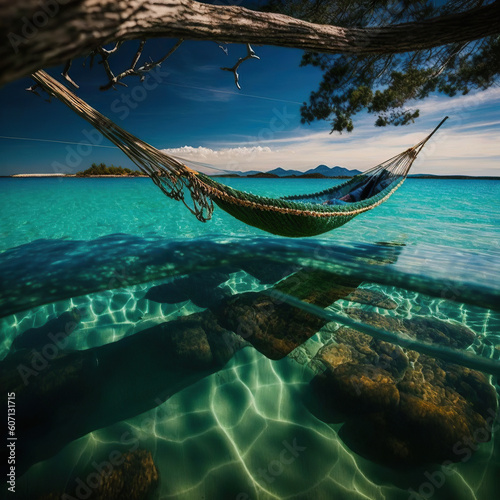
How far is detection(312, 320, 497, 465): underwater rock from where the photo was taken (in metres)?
1.32

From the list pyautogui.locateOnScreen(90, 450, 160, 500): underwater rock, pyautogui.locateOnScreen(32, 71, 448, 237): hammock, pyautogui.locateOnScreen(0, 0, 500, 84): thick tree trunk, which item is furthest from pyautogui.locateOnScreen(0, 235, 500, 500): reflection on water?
pyautogui.locateOnScreen(0, 0, 500, 84): thick tree trunk

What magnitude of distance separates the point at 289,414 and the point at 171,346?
949 millimetres

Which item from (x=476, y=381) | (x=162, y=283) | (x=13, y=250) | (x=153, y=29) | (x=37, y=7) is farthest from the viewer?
(x=13, y=250)

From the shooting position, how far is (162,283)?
9.50ft

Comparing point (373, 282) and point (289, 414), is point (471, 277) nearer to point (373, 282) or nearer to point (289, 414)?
point (373, 282)

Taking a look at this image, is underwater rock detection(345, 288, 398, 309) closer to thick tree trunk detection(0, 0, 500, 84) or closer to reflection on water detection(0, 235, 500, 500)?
reflection on water detection(0, 235, 500, 500)

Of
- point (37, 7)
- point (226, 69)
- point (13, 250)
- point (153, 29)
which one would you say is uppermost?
point (226, 69)

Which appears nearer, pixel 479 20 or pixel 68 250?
pixel 479 20

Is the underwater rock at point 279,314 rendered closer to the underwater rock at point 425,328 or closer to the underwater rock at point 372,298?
the underwater rock at point 372,298

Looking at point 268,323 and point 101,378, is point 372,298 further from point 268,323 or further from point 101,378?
point 101,378

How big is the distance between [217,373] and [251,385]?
249 millimetres

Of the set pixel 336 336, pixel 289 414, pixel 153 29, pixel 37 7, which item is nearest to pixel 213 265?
pixel 336 336

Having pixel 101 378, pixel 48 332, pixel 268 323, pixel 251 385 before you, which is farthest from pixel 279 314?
pixel 48 332

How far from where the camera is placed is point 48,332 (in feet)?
6.87
